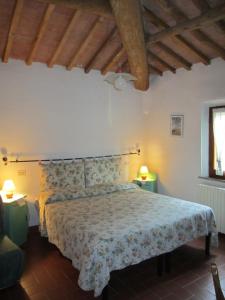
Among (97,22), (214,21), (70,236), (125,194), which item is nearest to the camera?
(70,236)

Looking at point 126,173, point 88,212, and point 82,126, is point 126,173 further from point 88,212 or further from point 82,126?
point 88,212

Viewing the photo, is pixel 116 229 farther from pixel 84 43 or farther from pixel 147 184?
pixel 84 43

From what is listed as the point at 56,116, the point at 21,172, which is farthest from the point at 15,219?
the point at 56,116

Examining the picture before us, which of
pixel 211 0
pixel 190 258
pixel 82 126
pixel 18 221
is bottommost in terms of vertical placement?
pixel 190 258

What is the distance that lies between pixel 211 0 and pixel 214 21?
0.23m

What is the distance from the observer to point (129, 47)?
3916 mm

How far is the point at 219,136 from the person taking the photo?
4.56 meters

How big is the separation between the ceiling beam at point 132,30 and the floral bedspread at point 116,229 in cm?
207

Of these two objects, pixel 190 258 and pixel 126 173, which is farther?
pixel 126 173

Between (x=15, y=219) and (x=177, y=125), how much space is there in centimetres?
315

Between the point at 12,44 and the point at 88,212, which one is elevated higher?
the point at 12,44

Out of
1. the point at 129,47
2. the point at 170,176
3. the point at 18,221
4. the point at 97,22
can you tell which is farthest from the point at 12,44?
the point at 170,176

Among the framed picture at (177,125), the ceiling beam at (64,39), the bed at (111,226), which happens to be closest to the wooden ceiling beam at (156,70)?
the framed picture at (177,125)

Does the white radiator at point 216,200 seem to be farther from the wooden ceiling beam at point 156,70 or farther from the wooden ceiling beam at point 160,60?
the wooden ceiling beam at point 156,70
